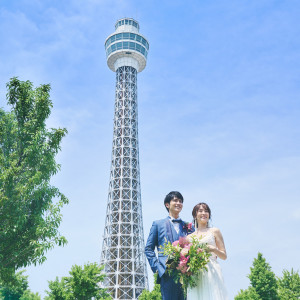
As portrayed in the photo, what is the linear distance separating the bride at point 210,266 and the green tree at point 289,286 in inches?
976

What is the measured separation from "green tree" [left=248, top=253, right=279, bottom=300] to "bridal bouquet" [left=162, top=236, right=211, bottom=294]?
85.3 ft

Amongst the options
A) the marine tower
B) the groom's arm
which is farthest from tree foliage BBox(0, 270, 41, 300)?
the groom's arm

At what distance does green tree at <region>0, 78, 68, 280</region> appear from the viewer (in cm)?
1345

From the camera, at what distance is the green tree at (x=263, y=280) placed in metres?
28.1

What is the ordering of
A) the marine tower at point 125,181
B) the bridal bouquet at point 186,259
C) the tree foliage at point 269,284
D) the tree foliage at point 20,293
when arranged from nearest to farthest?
the bridal bouquet at point 186,259
the tree foliage at point 269,284
the tree foliage at point 20,293
the marine tower at point 125,181

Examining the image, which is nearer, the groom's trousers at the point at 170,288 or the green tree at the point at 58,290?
→ the groom's trousers at the point at 170,288

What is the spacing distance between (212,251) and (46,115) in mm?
11656

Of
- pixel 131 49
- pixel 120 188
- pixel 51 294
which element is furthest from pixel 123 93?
pixel 51 294

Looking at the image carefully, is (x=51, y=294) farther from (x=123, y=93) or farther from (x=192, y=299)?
(x=123, y=93)

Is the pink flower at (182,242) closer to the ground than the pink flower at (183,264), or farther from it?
farther from it

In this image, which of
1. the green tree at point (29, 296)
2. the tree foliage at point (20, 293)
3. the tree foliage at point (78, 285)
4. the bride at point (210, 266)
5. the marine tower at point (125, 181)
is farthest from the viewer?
the marine tower at point (125, 181)

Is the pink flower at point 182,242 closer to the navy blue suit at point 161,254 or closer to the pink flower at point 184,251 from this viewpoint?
the pink flower at point 184,251

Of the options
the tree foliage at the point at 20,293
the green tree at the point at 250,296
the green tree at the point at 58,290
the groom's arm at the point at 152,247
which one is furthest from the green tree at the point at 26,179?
the tree foliage at the point at 20,293

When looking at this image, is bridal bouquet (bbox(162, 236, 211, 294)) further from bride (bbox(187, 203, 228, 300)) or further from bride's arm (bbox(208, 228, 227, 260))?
bride's arm (bbox(208, 228, 227, 260))
